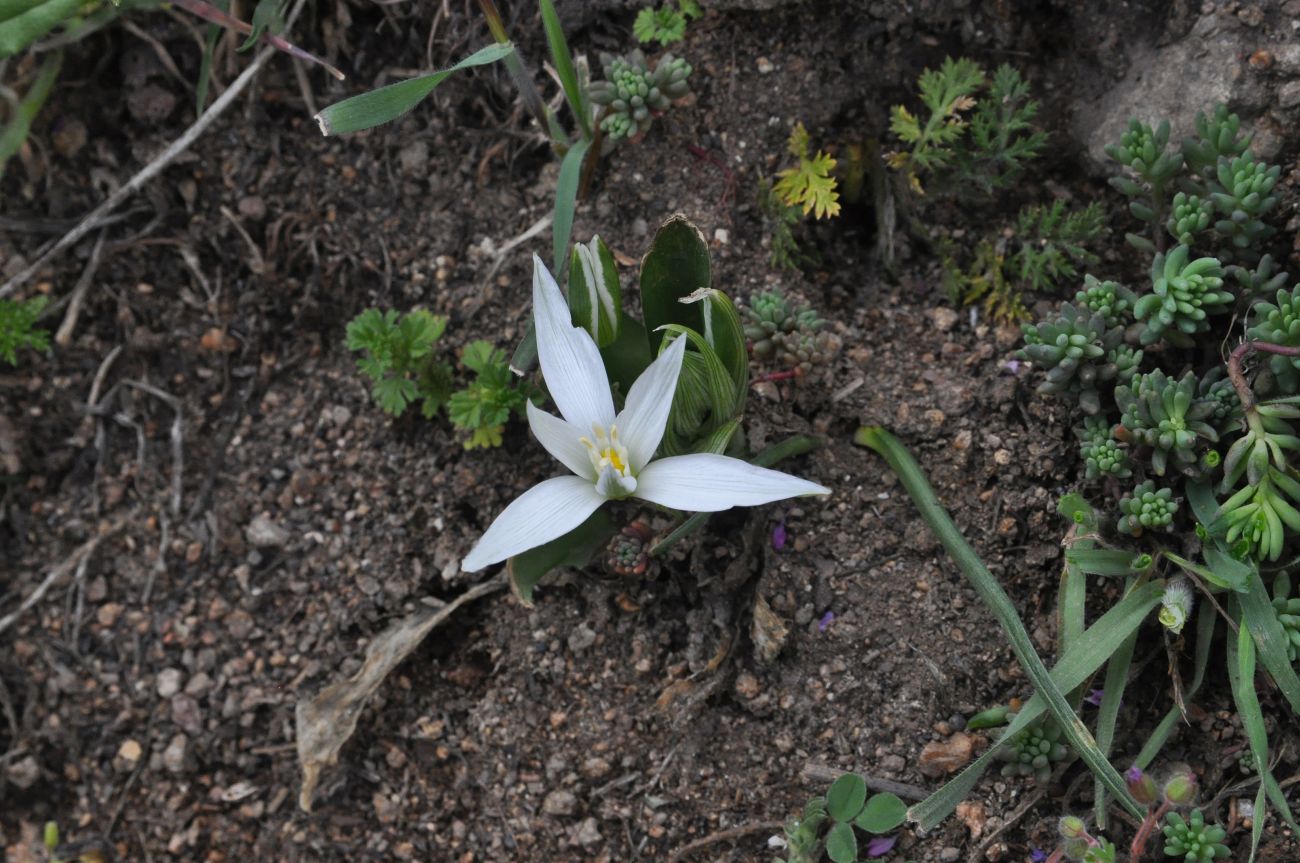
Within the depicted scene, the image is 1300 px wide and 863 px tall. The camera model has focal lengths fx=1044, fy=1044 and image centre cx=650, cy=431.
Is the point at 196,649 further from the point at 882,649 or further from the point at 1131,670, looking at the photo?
the point at 1131,670

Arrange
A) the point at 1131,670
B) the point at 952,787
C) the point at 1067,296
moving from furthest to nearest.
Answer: the point at 1067,296 < the point at 1131,670 < the point at 952,787

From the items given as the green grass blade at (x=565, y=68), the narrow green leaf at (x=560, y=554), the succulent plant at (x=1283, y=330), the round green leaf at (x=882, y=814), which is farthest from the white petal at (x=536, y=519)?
the succulent plant at (x=1283, y=330)

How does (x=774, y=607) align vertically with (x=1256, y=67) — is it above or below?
below

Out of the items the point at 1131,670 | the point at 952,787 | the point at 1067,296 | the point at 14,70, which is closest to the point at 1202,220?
the point at 1067,296

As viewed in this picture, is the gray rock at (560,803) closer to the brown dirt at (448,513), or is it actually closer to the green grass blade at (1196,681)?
the brown dirt at (448,513)

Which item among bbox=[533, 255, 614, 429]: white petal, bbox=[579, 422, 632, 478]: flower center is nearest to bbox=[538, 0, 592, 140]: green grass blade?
bbox=[533, 255, 614, 429]: white petal
